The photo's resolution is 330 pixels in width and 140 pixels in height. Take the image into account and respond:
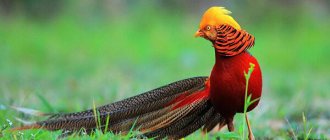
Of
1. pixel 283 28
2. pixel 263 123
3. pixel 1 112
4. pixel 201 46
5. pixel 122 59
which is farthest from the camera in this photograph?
pixel 283 28

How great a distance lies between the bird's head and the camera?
15.4 feet

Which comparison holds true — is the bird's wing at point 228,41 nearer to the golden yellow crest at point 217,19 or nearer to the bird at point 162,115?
the golden yellow crest at point 217,19

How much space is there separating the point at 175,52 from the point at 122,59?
3.34 ft

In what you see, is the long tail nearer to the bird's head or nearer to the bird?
the bird

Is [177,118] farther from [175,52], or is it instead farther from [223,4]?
[223,4]

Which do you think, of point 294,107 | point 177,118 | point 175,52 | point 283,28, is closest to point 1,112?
point 177,118

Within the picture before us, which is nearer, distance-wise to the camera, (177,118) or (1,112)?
(177,118)

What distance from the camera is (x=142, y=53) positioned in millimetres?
11781

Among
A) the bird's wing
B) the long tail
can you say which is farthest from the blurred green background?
the bird's wing

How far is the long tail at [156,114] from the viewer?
16.7ft

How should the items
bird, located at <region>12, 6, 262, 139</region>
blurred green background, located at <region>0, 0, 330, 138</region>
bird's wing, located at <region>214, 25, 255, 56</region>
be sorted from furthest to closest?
blurred green background, located at <region>0, 0, 330, 138</region> < bird, located at <region>12, 6, 262, 139</region> < bird's wing, located at <region>214, 25, 255, 56</region>

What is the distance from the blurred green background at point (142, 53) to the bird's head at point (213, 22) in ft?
4.55

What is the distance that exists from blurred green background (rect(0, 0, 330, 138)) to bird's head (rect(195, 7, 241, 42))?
4.55 feet

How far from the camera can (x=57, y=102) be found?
755 centimetres
